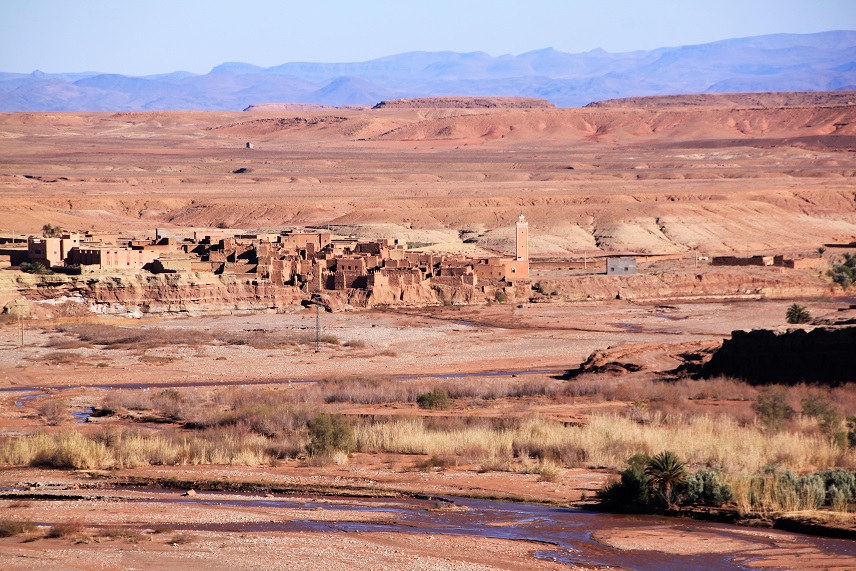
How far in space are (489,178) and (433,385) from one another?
305ft

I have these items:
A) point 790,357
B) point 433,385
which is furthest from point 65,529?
point 790,357

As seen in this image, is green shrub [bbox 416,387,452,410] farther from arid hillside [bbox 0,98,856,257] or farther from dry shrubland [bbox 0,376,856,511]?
arid hillside [bbox 0,98,856,257]

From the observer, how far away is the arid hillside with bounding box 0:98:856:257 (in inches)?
3346

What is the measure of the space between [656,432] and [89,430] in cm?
1156

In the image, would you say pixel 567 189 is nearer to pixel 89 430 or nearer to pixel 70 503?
pixel 89 430

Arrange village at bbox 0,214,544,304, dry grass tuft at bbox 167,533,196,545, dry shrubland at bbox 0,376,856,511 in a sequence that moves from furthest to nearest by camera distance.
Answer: village at bbox 0,214,544,304 < dry shrubland at bbox 0,376,856,511 < dry grass tuft at bbox 167,533,196,545

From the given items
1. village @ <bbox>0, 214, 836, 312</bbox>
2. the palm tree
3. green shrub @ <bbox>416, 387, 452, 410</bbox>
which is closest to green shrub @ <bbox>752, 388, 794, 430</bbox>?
the palm tree

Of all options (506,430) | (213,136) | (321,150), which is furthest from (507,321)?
(213,136)

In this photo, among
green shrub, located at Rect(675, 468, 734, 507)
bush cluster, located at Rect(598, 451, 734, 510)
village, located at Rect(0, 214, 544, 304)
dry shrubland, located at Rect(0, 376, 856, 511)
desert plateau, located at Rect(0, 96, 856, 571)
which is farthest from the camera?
village, located at Rect(0, 214, 544, 304)

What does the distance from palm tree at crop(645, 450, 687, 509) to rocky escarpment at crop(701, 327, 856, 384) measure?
34.2ft

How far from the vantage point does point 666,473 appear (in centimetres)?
2031

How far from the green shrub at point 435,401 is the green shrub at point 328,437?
16.1ft

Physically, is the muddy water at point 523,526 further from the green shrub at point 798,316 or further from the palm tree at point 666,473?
the green shrub at point 798,316

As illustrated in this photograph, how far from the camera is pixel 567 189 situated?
109 metres
